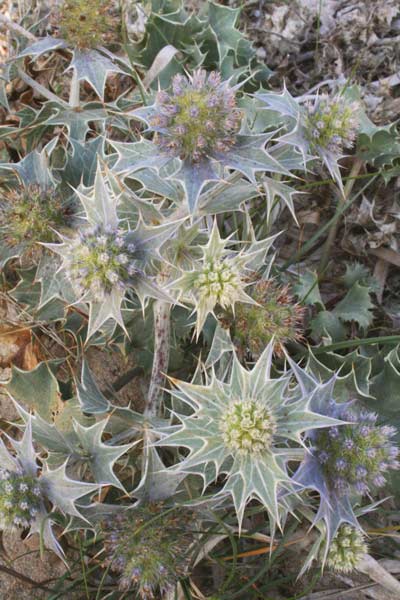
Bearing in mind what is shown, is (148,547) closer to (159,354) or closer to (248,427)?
(248,427)

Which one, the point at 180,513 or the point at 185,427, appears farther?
the point at 180,513

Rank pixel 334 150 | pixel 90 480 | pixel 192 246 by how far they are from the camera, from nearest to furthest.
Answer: pixel 334 150 < pixel 192 246 < pixel 90 480

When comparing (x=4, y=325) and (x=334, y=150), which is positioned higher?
(x=334, y=150)

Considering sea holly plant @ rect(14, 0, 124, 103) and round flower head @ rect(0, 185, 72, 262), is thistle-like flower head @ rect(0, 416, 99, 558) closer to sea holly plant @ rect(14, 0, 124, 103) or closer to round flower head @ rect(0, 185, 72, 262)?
round flower head @ rect(0, 185, 72, 262)

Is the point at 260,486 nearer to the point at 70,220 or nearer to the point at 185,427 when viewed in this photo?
the point at 185,427

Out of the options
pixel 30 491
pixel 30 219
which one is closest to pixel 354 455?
pixel 30 491

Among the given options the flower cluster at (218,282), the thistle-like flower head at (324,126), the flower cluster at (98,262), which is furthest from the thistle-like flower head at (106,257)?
the thistle-like flower head at (324,126)

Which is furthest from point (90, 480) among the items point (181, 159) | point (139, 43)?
point (139, 43)
